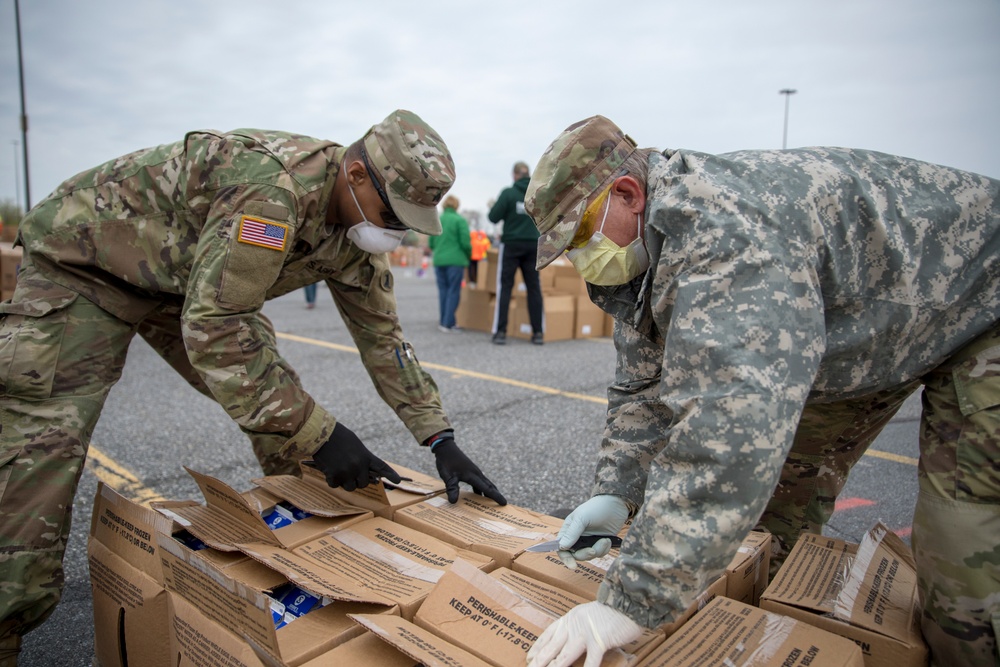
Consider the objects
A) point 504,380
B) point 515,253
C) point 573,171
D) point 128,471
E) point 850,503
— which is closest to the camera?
point 573,171

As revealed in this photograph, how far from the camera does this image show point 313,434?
1.92 m

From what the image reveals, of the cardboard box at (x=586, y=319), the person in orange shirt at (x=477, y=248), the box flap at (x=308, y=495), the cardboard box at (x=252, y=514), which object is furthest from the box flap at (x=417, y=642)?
the person in orange shirt at (x=477, y=248)

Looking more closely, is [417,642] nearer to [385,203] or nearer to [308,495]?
[308,495]

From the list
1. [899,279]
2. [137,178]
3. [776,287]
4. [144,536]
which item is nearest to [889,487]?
[899,279]

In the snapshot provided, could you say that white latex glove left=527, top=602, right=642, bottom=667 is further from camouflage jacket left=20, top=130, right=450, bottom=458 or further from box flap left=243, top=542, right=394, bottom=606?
camouflage jacket left=20, top=130, right=450, bottom=458

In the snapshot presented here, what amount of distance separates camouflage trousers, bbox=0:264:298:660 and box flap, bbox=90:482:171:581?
0.10 metres

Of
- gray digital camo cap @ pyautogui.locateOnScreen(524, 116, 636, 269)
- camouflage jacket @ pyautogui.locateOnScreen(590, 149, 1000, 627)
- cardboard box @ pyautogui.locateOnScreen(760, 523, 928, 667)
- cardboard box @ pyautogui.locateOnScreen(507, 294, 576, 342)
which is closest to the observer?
camouflage jacket @ pyautogui.locateOnScreen(590, 149, 1000, 627)

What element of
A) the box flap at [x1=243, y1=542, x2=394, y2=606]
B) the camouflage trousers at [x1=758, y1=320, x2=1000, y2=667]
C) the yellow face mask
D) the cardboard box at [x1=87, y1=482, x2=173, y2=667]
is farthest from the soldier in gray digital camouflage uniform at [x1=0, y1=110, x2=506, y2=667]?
the camouflage trousers at [x1=758, y1=320, x2=1000, y2=667]

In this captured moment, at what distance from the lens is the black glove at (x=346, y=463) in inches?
74.8

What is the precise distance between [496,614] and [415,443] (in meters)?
2.38

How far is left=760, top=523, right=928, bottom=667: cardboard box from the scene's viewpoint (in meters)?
1.30

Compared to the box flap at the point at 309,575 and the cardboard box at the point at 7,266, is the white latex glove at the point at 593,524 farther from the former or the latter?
the cardboard box at the point at 7,266

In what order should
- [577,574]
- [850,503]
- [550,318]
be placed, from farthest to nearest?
[550,318], [850,503], [577,574]

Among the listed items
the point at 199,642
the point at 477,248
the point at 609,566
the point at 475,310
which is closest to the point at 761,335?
the point at 609,566
